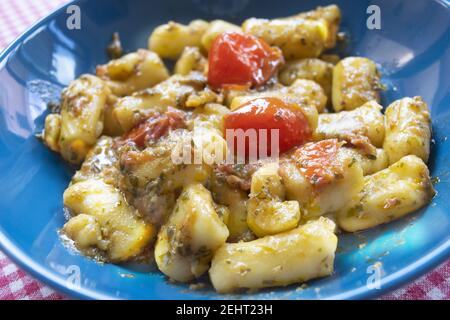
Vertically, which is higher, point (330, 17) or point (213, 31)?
point (213, 31)

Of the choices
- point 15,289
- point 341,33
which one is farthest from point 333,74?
point 15,289

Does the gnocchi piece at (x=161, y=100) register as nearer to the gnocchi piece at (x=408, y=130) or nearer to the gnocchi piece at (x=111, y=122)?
the gnocchi piece at (x=111, y=122)

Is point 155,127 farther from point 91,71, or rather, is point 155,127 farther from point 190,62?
point 91,71

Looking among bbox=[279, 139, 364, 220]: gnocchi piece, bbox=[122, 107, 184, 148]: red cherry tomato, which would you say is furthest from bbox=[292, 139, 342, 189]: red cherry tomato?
bbox=[122, 107, 184, 148]: red cherry tomato

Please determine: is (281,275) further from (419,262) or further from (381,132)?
(381,132)

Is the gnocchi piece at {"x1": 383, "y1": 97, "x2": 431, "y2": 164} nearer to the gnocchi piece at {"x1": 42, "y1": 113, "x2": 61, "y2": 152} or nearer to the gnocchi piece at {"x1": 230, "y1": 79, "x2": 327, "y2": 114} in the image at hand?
the gnocchi piece at {"x1": 230, "y1": 79, "x2": 327, "y2": 114}

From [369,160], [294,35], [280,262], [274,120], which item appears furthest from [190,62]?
[280,262]
